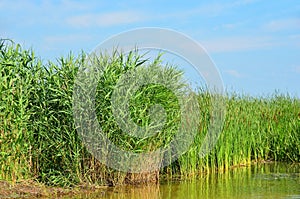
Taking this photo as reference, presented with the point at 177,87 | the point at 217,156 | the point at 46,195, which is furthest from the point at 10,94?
the point at 217,156

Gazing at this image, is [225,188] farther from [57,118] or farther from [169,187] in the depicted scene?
[57,118]

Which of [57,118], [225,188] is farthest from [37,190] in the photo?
[225,188]

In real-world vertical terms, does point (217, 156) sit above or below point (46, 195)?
above

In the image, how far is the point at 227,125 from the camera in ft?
37.0

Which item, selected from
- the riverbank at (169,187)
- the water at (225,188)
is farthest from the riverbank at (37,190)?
the water at (225,188)

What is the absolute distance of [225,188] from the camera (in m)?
9.38

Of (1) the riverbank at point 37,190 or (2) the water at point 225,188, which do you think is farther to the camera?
(2) the water at point 225,188

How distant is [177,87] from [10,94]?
292 centimetres

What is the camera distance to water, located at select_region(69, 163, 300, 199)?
8.70 meters

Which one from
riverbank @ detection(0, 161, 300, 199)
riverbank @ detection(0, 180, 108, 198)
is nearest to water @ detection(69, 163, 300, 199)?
riverbank @ detection(0, 161, 300, 199)

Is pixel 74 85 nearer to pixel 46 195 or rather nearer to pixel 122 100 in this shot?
pixel 122 100

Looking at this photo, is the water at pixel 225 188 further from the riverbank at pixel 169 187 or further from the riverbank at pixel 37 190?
the riverbank at pixel 37 190

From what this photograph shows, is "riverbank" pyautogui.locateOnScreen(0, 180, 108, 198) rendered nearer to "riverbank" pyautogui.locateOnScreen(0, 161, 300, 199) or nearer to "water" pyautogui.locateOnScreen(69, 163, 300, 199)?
"riverbank" pyautogui.locateOnScreen(0, 161, 300, 199)

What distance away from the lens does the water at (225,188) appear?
Answer: 8.70 m
